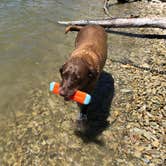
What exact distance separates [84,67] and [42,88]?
2952mm

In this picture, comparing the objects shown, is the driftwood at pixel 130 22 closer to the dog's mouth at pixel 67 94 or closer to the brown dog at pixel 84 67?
the brown dog at pixel 84 67

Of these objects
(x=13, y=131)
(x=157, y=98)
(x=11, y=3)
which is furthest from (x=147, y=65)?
(x=11, y=3)

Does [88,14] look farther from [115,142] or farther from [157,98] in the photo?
[115,142]

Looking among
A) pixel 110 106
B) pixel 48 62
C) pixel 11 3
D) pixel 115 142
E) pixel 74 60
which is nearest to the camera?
pixel 74 60

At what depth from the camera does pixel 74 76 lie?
20.0 ft

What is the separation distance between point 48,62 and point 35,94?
203cm

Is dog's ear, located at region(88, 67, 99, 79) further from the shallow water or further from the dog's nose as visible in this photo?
the shallow water

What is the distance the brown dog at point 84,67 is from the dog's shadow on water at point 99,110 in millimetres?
1016

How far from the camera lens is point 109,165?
642cm

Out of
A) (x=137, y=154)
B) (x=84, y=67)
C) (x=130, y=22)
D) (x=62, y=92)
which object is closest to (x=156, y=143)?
(x=137, y=154)

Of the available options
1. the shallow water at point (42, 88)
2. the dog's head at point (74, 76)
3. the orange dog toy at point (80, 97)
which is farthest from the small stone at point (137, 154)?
the dog's head at point (74, 76)

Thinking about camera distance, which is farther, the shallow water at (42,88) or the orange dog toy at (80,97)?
the shallow water at (42,88)

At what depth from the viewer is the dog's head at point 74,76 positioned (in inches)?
236

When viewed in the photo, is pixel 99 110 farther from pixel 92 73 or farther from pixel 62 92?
pixel 62 92
